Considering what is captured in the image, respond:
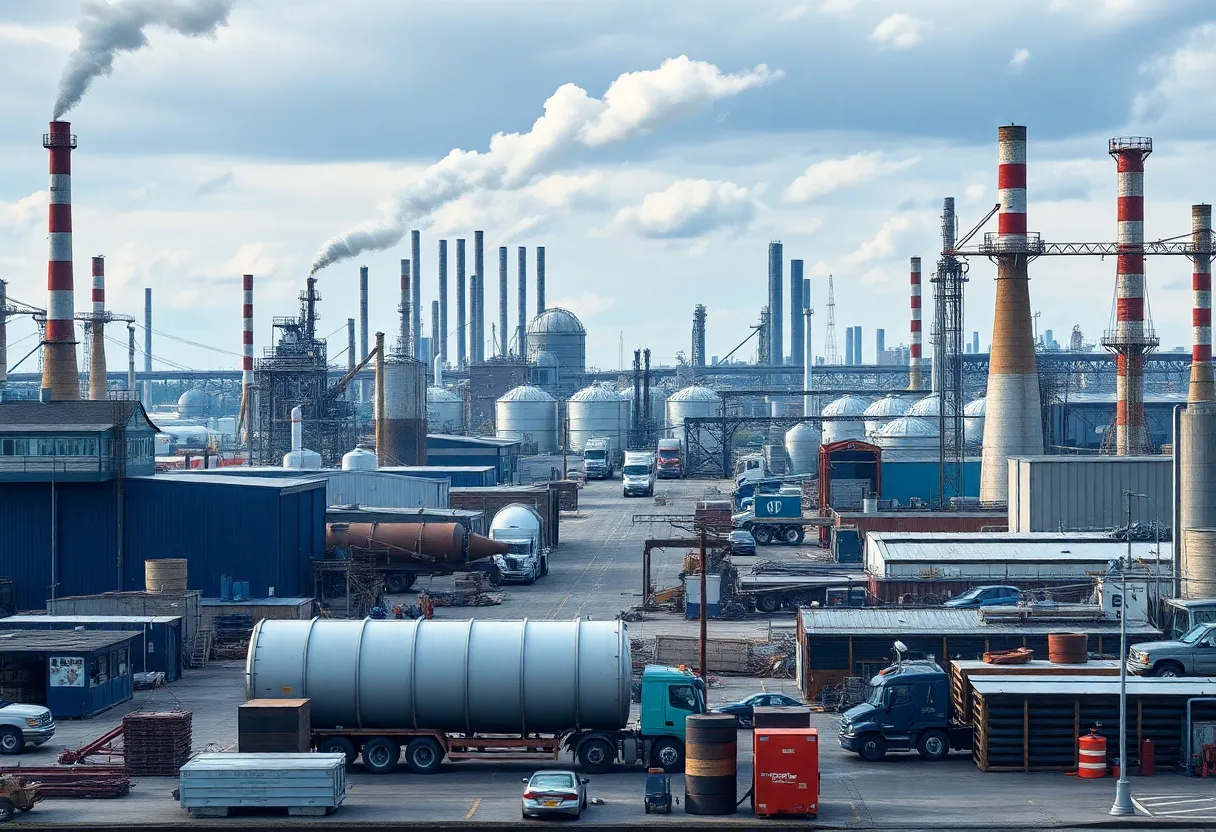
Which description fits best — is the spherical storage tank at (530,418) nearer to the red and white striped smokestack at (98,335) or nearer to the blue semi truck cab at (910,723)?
the red and white striped smokestack at (98,335)

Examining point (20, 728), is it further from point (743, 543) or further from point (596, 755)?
point (743, 543)

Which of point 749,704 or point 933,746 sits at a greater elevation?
point 749,704

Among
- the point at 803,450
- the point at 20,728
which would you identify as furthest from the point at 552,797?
the point at 803,450

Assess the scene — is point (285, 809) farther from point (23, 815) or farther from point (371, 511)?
point (371, 511)

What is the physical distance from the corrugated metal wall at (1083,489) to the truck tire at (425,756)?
132ft

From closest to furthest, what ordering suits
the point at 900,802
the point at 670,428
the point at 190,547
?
the point at 900,802 → the point at 190,547 → the point at 670,428

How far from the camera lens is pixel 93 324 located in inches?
5064

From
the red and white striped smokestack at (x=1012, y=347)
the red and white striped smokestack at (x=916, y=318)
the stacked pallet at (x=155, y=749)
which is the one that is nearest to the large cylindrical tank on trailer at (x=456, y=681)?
the stacked pallet at (x=155, y=749)

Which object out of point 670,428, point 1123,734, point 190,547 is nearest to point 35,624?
point 190,547

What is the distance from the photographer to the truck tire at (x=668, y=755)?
33.0 metres

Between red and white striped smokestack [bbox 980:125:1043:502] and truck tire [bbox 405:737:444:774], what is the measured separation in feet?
164

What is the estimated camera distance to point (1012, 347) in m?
77.7

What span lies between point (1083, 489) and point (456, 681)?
4175 centimetres

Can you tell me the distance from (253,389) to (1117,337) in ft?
202
